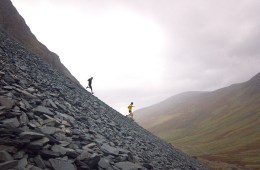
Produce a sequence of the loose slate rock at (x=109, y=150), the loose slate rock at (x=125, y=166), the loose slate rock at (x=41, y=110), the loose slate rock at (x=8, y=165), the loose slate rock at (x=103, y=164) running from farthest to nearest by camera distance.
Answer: the loose slate rock at (x=109, y=150) < the loose slate rock at (x=41, y=110) < the loose slate rock at (x=125, y=166) < the loose slate rock at (x=103, y=164) < the loose slate rock at (x=8, y=165)

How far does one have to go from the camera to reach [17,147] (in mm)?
10273

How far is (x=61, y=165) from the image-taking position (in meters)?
10.7

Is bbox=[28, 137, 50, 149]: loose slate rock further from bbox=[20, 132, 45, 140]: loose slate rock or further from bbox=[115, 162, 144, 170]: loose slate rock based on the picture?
bbox=[115, 162, 144, 170]: loose slate rock

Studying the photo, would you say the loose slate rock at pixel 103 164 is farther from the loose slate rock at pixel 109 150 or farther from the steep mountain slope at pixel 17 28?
the steep mountain slope at pixel 17 28

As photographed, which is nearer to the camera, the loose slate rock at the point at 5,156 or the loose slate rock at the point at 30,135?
the loose slate rock at the point at 5,156

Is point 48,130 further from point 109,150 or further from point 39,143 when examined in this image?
point 109,150

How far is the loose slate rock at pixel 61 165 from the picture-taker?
34.7 feet

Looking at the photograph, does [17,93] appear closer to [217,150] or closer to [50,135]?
[50,135]

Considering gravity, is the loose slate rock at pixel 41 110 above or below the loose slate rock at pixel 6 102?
above

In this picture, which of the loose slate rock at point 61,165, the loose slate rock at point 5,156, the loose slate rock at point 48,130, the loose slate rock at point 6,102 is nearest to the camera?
the loose slate rock at point 5,156

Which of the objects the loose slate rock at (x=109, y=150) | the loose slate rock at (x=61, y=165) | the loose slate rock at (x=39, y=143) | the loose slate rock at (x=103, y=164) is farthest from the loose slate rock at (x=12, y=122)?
the loose slate rock at (x=109, y=150)

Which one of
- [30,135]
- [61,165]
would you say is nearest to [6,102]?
[30,135]

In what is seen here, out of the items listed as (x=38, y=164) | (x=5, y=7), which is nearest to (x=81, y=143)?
(x=38, y=164)

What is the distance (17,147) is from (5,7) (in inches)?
1782
